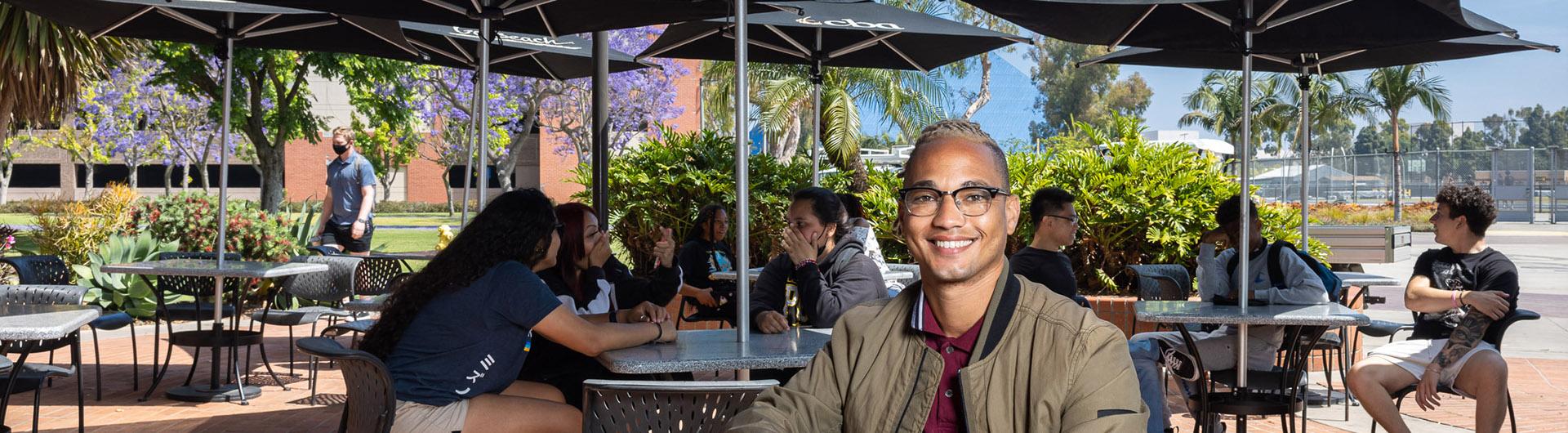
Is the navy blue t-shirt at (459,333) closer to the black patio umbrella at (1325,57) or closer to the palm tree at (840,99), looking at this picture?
the black patio umbrella at (1325,57)

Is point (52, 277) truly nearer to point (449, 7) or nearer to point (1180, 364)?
point (449, 7)

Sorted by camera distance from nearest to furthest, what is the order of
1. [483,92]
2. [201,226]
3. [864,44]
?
[483,92]
[864,44]
[201,226]

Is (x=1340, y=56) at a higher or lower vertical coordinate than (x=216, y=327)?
higher

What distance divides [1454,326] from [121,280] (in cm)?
1013

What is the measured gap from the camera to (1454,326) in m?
5.18

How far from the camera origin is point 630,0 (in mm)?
5621

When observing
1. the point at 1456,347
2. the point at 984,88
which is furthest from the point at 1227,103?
the point at 1456,347

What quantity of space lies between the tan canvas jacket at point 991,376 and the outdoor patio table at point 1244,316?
320cm

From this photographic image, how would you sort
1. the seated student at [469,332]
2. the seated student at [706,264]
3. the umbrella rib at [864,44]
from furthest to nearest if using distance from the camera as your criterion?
the seated student at [706,264], the umbrella rib at [864,44], the seated student at [469,332]

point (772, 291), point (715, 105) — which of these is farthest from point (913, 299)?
point (715, 105)

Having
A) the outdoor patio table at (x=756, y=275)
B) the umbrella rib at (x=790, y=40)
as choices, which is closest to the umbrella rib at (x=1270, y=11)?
the outdoor patio table at (x=756, y=275)

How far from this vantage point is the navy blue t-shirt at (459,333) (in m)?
3.82

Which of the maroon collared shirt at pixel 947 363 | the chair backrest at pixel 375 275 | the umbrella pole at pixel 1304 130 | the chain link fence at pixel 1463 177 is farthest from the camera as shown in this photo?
the chain link fence at pixel 1463 177

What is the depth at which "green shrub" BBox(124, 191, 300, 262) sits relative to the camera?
37.4 feet
